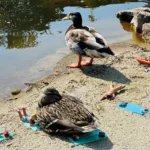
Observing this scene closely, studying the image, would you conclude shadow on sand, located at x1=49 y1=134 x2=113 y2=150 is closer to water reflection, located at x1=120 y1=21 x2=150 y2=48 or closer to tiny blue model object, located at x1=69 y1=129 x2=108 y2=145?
tiny blue model object, located at x1=69 y1=129 x2=108 y2=145

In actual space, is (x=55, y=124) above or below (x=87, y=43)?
below

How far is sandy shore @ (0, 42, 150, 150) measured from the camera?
4.87 m

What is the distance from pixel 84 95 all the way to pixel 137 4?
293 inches

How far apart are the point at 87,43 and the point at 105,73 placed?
0.67 meters

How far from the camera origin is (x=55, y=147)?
4805 mm

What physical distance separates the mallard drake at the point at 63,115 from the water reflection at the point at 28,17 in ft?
13.7

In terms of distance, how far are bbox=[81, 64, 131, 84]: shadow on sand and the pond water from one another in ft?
2.88

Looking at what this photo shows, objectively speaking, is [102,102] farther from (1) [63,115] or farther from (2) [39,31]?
(2) [39,31]

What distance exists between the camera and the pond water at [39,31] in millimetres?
7934

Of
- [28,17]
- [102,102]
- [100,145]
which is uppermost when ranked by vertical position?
[28,17]

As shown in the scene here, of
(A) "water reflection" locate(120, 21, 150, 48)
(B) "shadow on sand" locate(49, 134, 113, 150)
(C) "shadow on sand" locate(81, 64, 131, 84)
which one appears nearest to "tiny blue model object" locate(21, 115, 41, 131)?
(B) "shadow on sand" locate(49, 134, 113, 150)

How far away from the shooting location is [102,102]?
19.5 feet

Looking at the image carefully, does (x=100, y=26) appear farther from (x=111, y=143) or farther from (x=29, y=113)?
(x=111, y=143)

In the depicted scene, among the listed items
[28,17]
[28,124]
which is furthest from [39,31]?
[28,124]
